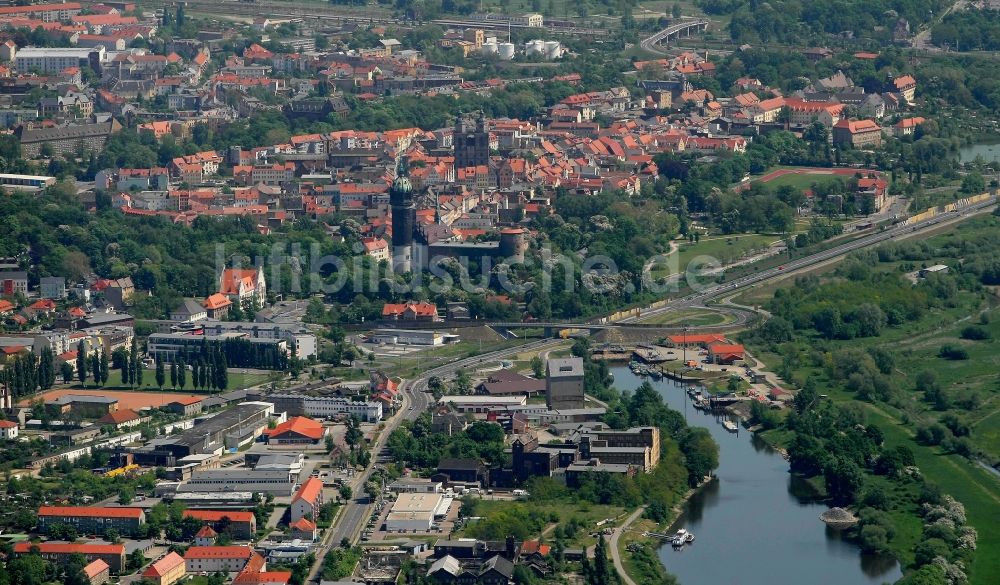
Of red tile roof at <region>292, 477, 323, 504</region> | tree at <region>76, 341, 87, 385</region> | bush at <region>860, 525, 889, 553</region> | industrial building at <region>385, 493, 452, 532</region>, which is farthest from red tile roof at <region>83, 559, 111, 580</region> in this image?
tree at <region>76, 341, 87, 385</region>

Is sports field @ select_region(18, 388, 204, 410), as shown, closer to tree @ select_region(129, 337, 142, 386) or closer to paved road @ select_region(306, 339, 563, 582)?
tree @ select_region(129, 337, 142, 386)

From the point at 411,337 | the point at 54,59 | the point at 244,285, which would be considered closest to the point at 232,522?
the point at 411,337

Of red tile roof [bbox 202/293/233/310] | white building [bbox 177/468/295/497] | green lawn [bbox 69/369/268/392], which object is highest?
white building [bbox 177/468/295/497]

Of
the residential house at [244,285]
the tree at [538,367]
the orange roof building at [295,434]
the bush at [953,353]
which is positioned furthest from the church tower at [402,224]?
the orange roof building at [295,434]

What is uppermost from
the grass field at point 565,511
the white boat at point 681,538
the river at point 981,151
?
the grass field at point 565,511

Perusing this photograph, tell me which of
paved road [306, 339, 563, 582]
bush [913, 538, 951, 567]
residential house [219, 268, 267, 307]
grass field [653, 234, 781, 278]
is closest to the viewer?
bush [913, 538, 951, 567]

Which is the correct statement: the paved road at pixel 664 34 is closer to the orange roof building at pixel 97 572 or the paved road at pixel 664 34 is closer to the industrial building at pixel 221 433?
the industrial building at pixel 221 433
